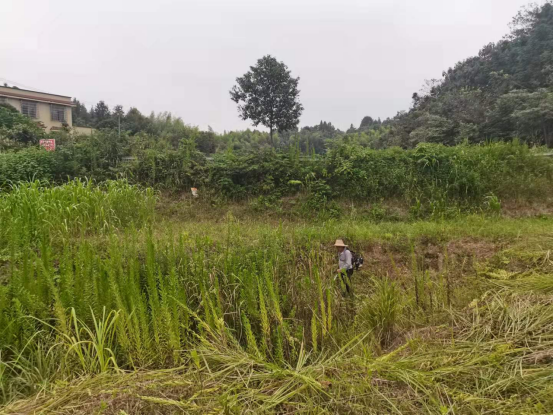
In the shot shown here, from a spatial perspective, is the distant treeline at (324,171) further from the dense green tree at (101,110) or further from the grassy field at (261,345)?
the dense green tree at (101,110)

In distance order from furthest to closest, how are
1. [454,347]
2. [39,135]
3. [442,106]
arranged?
[442,106], [39,135], [454,347]

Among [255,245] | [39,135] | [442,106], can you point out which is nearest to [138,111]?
[39,135]

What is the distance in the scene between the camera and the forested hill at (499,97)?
11.7m

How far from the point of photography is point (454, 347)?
1682 millimetres

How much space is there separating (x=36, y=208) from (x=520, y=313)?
5.35 metres

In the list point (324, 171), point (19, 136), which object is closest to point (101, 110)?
point (19, 136)

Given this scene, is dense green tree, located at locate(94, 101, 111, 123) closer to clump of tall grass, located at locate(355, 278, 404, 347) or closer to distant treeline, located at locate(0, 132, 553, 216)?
distant treeline, located at locate(0, 132, 553, 216)

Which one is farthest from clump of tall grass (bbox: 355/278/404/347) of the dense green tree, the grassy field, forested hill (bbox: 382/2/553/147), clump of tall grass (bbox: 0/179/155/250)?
the dense green tree

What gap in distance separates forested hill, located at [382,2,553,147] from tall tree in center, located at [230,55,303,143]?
6056 millimetres

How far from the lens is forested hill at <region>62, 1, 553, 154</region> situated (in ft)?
38.2

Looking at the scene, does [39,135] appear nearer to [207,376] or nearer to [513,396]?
[207,376]

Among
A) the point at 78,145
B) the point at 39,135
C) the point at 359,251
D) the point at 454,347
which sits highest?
the point at 39,135

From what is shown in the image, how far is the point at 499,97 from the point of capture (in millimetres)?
13312

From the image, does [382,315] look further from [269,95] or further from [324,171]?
[269,95]
